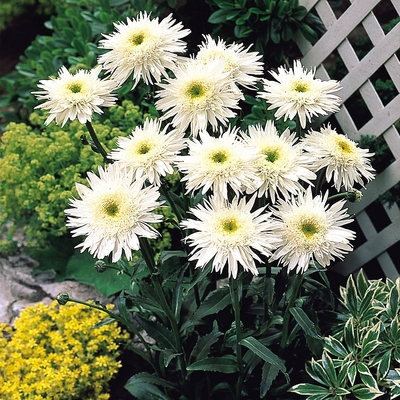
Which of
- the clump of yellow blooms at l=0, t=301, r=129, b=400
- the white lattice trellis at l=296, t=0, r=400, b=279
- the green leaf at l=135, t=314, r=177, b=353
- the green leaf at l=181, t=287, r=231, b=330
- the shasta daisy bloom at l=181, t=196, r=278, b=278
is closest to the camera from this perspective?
the shasta daisy bloom at l=181, t=196, r=278, b=278

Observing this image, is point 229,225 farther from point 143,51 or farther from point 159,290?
point 143,51

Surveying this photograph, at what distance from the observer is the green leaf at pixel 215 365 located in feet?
4.52

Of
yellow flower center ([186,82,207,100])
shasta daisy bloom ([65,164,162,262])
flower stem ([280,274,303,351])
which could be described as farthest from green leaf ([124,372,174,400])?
yellow flower center ([186,82,207,100])

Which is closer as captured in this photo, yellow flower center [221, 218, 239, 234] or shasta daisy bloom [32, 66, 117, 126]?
yellow flower center [221, 218, 239, 234]

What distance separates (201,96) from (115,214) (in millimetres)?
323

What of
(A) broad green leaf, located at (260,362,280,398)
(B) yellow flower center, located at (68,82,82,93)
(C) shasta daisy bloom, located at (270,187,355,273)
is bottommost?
(A) broad green leaf, located at (260,362,280,398)

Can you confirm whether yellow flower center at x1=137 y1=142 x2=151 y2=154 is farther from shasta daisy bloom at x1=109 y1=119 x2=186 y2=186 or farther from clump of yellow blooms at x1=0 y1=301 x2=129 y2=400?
clump of yellow blooms at x1=0 y1=301 x2=129 y2=400

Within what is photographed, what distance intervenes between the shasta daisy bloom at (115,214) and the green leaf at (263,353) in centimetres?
41

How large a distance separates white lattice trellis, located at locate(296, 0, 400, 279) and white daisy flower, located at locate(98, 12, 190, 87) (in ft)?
3.05

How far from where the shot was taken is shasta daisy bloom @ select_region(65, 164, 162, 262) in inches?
43.9

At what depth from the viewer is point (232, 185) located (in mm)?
1091

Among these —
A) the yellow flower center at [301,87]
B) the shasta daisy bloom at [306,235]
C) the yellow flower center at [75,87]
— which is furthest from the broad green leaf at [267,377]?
the yellow flower center at [75,87]

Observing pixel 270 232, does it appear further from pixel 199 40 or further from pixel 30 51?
pixel 30 51

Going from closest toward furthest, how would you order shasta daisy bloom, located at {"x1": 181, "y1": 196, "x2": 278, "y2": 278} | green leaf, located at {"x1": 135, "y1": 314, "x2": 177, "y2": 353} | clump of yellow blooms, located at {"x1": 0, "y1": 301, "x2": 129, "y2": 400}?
shasta daisy bloom, located at {"x1": 181, "y1": 196, "x2": 278, "y2": 278} < green leaf, located at {"x1": 135, "y1": 314, "x2": 177, "y2": 353} < clump of yellow blooms, located at {"x1": 0, "y1": 301, "x2": 129, "y2": 400}
